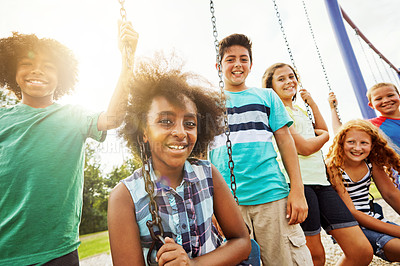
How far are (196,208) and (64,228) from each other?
93 cm

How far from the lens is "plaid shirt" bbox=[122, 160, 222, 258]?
1.23m

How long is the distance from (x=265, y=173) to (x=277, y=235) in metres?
0.48

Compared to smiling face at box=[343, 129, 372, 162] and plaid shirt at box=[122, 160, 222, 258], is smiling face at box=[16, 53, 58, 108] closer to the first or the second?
plaid shirt at box=[122, 160, 222, 258]

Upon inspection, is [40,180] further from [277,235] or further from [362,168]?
[362,168]

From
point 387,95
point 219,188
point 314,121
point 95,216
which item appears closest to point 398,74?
point 387,95

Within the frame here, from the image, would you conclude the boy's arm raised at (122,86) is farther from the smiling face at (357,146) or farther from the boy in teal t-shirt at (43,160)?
the smiling face at (357,146)

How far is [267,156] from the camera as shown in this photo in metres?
1.90

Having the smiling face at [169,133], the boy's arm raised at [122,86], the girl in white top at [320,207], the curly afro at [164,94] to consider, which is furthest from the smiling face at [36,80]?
the girl in white top at [320,207]

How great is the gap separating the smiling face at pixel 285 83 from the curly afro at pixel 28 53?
230 cm

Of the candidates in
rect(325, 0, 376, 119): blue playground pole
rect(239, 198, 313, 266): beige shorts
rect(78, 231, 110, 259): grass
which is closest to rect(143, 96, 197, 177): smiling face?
rect(239, 198, 313, 266): beige shorts

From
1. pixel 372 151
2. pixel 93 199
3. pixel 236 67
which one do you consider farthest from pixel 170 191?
pixel 93 199

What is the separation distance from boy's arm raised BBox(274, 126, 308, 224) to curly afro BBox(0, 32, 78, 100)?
7.02 feet

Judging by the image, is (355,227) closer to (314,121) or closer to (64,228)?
(314,121)

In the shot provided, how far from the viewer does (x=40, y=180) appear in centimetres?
156
